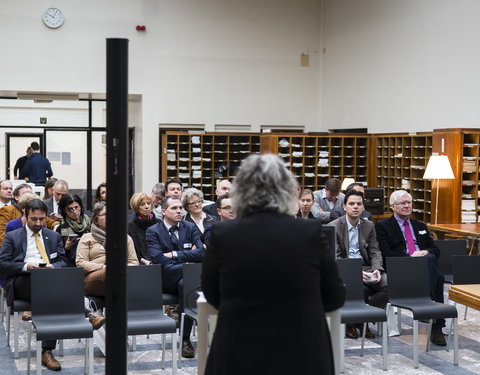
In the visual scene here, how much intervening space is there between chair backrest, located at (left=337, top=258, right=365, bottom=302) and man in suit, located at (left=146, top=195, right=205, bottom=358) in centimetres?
134

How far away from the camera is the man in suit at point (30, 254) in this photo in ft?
21.5

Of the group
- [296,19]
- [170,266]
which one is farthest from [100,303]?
[296,19]

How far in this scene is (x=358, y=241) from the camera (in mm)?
7707

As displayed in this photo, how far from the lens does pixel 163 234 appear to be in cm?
724

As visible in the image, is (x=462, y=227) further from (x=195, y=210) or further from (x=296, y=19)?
(x=296, y=19)

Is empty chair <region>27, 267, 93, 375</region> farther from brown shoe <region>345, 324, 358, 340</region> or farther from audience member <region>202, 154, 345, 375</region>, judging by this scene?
audience member <region>202, 154, 345, 375</region>

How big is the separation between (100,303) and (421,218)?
29.5 ft

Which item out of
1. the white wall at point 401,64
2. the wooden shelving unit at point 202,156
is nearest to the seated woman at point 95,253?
the white wall at point 401,64

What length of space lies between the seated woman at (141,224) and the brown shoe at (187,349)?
998mm

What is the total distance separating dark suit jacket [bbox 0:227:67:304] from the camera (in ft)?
21.6

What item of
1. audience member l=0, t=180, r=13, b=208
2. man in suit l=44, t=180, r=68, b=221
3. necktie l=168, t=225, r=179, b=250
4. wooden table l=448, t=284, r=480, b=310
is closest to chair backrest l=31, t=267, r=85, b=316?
necktie l=168, t=225, r=179, b=250

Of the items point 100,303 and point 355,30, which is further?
point 355,30

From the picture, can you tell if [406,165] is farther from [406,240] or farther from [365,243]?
[365,243]

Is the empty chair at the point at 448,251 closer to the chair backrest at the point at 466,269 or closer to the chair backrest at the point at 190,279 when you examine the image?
the chair backrest at the point at 466,269
